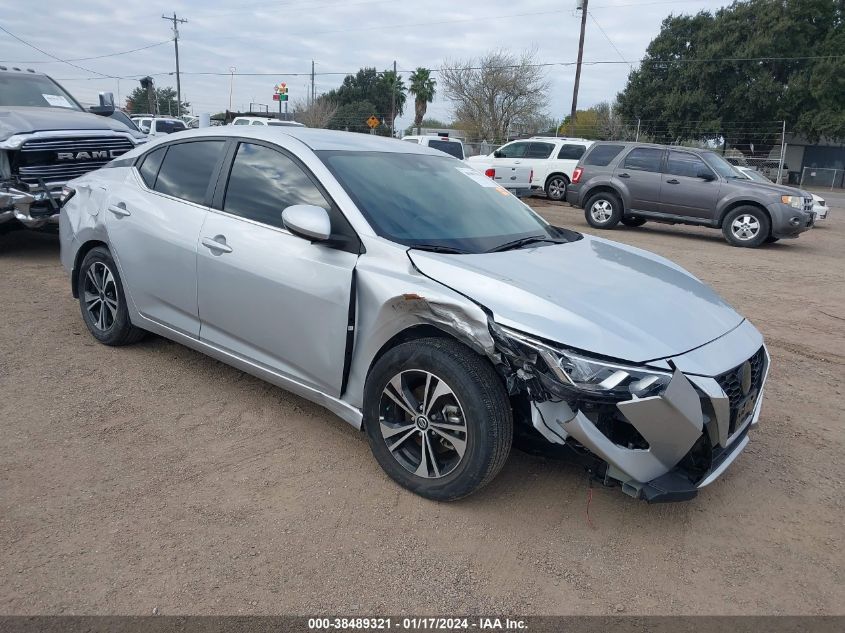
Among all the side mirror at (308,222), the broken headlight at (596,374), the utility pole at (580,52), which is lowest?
the broken headlight at (596,374)

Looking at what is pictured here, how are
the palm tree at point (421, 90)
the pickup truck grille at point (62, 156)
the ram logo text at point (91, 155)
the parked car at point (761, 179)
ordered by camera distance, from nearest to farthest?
the pickup truck grille at point (62, 156), the ram logo text at point (91, 155), the parked car at point (761, 179), the palm tree at point (421, 90)

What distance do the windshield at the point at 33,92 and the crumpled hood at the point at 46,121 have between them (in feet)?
1.02

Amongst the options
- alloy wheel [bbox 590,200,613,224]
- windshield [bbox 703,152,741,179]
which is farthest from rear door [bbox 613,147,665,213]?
windshield [bbox 703,152,741,179]

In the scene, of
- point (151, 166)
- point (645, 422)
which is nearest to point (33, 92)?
point (151, 166)

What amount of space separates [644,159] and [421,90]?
152ft

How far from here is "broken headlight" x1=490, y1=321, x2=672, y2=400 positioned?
2.70 meters

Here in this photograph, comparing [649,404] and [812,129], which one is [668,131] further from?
[649,404]

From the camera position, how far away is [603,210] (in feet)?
46.7

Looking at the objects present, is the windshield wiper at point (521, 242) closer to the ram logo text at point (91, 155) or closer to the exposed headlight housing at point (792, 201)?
the ram logo text at point (91, 155)

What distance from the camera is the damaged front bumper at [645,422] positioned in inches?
106

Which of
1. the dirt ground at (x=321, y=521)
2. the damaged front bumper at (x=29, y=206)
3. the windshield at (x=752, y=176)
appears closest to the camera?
the dirt ground at (x=321, y=521)

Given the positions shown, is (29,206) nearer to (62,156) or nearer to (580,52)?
(62,156)

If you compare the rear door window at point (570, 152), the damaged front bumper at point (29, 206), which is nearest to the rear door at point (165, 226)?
the damaged front bumper at point (29, 206)

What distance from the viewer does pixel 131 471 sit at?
341 centimetres
